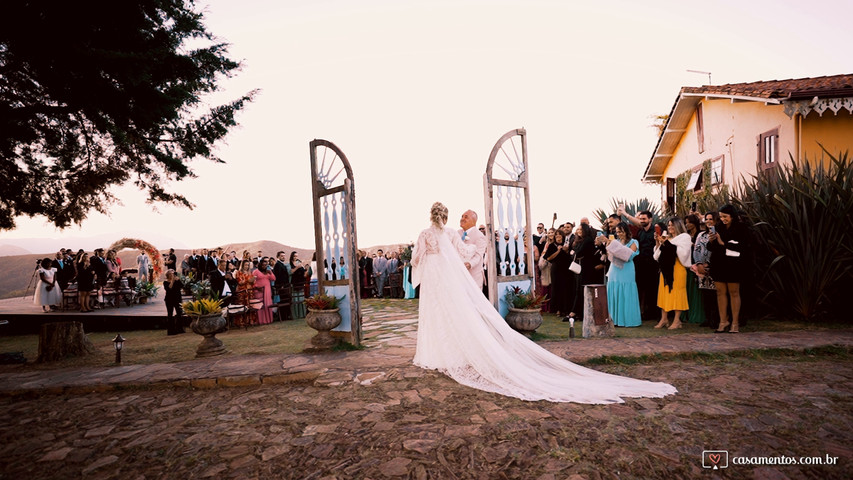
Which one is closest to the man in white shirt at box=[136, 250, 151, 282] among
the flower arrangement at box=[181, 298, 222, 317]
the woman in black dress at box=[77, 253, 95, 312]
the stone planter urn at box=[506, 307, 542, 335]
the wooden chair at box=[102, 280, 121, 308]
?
the wooden chair at box=[102, 280, 121, 308]

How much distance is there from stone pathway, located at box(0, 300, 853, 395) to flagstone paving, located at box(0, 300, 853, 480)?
0.10 ft

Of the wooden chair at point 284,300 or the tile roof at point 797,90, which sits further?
the wooden chair at point 284,300

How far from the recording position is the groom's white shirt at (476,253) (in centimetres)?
639

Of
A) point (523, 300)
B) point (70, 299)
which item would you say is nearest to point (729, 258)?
point (523, 300)

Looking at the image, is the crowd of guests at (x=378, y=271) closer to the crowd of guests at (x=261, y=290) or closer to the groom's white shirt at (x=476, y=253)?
the crowd of guests at (x=261, y=290)

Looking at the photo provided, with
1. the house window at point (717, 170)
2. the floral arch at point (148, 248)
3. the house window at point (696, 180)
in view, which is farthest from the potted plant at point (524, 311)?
the floral arch at point (148, 248)

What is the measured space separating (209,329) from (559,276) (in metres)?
7.02

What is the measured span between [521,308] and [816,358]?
3.54 metres

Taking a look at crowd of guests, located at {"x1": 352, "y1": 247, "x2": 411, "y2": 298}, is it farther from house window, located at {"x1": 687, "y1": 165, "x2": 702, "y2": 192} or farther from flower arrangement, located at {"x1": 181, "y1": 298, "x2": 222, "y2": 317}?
house window, located at {"x1": 687, "y1": 165, "x2": 702, "y2": 192}

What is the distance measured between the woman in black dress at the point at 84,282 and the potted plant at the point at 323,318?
1169cm

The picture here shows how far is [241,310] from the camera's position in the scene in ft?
34.0

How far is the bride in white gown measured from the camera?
4.14m

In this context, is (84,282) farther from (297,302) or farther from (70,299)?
(297,302)

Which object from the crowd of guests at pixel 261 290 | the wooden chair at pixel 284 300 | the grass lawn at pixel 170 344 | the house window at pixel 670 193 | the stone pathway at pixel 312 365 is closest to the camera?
the stone pathway at pixel 312 365
